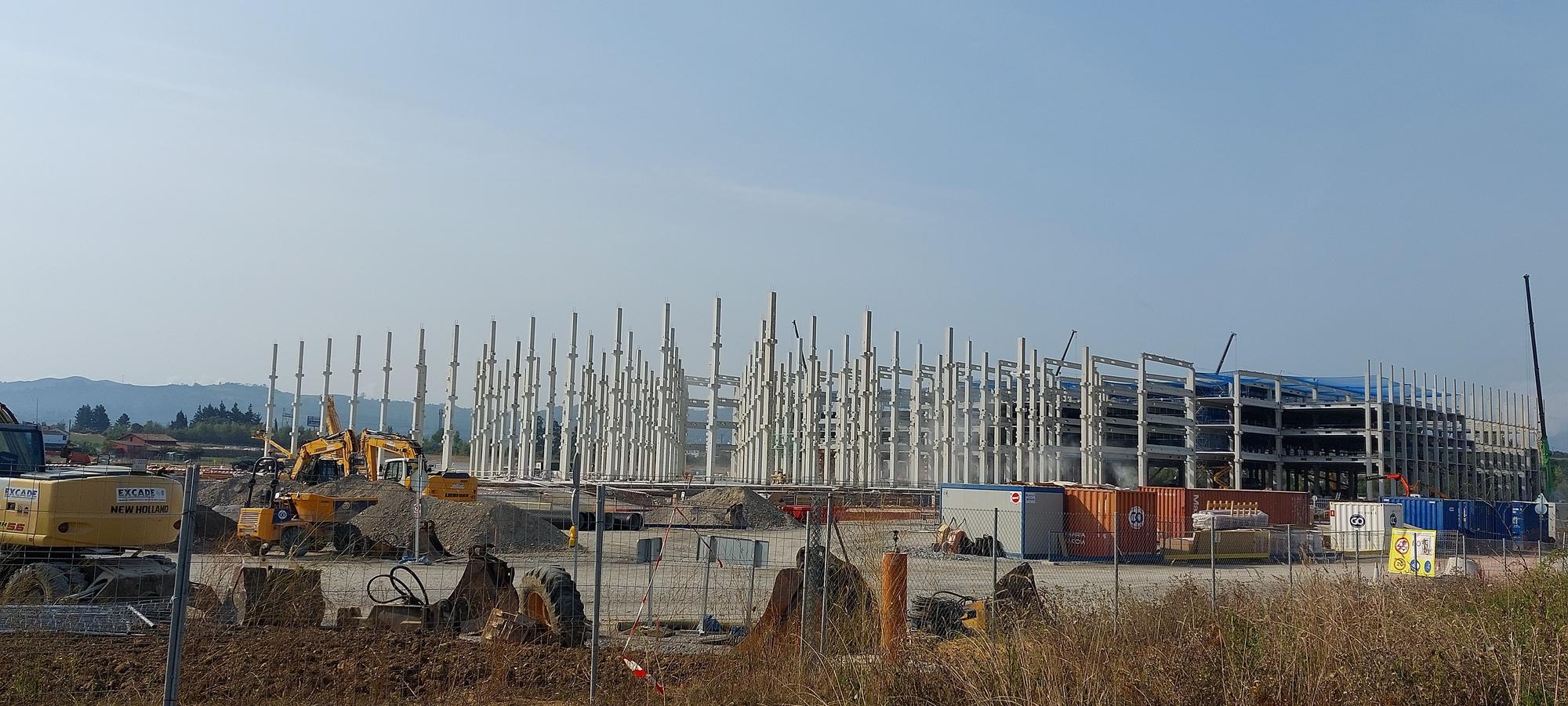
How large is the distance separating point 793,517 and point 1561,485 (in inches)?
3118

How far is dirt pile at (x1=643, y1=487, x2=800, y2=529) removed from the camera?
39.9 m

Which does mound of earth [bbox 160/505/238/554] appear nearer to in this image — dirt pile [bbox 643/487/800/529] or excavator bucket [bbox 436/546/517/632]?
dirt pile [bbox 643/487/800/529]

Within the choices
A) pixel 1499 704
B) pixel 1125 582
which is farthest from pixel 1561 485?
pixel 1499 704

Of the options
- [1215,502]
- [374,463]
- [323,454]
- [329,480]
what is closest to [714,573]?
[374,463]

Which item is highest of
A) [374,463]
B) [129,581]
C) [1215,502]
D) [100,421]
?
[100,421]

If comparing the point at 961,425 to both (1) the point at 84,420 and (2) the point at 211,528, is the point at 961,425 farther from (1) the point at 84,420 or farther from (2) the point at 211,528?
(1) the point at 84,420

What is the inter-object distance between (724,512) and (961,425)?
27041mm

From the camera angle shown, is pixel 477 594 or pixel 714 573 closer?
pixel 477 594

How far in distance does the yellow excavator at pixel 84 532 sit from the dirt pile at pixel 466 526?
13018mm

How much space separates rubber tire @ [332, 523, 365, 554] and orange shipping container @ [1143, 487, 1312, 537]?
2039cm

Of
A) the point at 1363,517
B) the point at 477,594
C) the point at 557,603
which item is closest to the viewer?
the point at 557,603

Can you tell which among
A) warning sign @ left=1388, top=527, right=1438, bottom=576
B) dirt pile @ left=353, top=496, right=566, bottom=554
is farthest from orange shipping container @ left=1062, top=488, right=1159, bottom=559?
dirt pile @ left=353, top=496, right=566, bottom=554

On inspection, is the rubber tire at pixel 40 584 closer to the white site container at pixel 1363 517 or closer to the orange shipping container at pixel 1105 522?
the orange shipping container at pixel 1105 522

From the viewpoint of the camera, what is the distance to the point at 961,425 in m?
64.3
